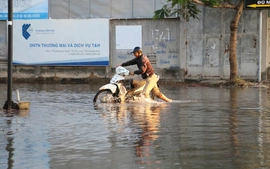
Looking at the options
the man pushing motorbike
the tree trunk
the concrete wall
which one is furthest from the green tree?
the man pushing motorbike

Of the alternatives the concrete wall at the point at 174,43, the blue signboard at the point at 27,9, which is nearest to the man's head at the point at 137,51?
the concrete wall at the point at 174,43

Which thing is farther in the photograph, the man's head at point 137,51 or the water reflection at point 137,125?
the man's head at point 137,51

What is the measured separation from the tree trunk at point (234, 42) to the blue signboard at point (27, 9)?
29.2 ft

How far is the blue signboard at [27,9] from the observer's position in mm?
29328

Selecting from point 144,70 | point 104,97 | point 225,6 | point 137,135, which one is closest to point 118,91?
point 104,97

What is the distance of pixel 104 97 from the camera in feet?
59.4

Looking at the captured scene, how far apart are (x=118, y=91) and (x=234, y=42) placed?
30.8 feet

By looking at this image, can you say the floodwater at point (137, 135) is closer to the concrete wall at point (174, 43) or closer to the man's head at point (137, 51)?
the man's head at point (137, 51)

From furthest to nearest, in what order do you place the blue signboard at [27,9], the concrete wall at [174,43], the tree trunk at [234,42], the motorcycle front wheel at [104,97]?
1. the blue signboard at [27,9]
2. the concrete wall at [174,43]
3. the tree trunk at [234,42]
4. the motorcycle front wheel at [104,97]

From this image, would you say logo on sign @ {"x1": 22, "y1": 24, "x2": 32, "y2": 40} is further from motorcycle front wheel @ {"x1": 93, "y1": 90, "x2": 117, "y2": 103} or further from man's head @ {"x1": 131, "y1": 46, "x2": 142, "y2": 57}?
man's head @ {"x1": 131, "y1": 46, "x2": 142, "y2": 57}

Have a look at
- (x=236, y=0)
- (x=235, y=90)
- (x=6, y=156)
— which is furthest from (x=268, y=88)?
(x=6, y=156)

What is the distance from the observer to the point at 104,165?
863 cm

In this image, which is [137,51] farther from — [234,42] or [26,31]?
[26,31]

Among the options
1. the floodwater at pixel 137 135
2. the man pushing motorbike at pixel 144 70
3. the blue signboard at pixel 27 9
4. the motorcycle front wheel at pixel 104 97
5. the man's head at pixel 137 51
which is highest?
the blue signboard at pixel 27 9
